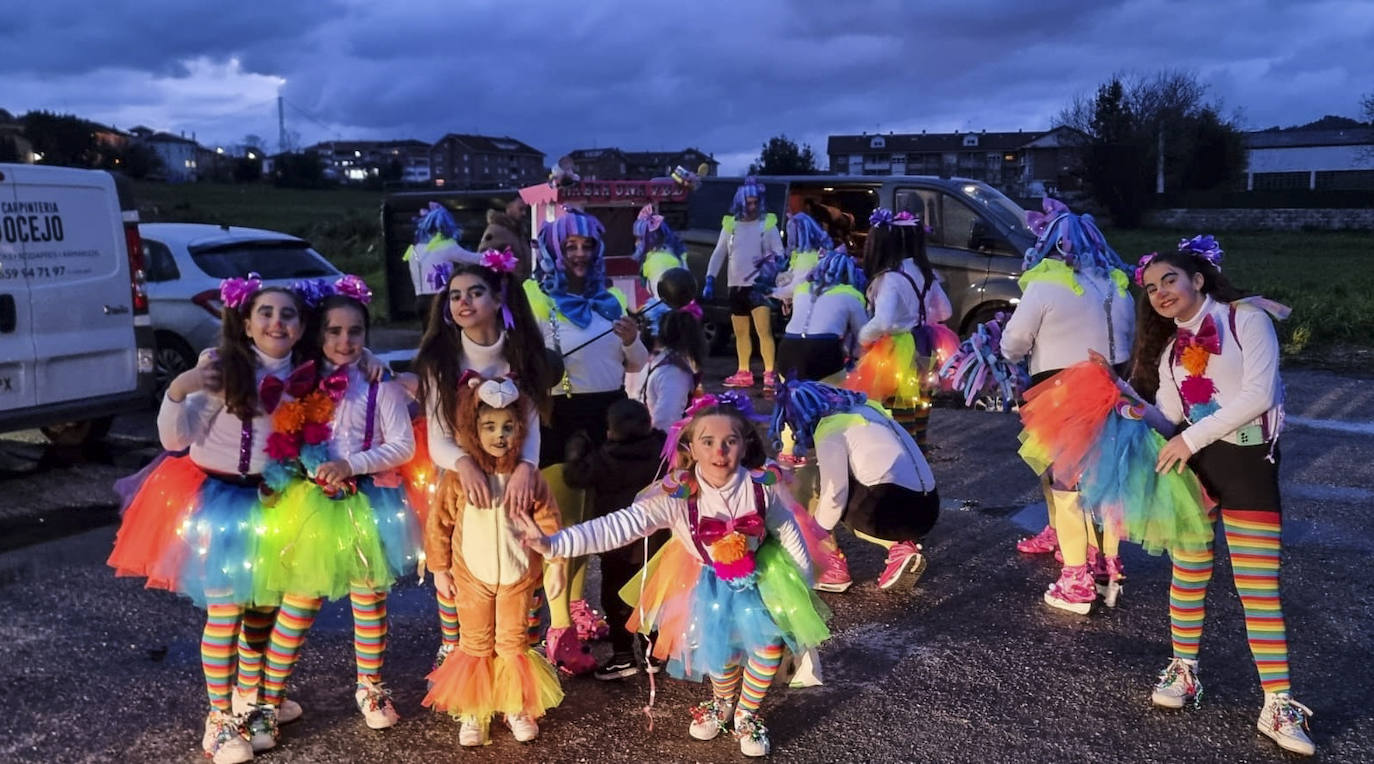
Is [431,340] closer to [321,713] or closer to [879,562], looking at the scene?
[321,713]

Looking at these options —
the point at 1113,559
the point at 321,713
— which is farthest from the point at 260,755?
the point at 1113,559

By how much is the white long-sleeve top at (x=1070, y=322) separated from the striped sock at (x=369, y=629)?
9.56 feet

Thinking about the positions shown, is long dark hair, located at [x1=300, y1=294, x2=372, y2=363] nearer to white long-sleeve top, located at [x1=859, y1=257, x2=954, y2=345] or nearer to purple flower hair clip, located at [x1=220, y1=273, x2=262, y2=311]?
purple flower hair clip, located at [x1=220, y1=273, x2=262, y2=311]

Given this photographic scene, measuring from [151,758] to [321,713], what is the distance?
0.55m

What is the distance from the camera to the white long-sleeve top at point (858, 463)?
182 inches

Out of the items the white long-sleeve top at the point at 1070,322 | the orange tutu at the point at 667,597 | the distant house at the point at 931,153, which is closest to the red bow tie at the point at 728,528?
the orange tutu at the point at 667,597

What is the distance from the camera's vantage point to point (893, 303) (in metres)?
6.20

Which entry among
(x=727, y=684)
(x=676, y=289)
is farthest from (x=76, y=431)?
(x=727, y=684)

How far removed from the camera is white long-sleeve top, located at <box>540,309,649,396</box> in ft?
14.3

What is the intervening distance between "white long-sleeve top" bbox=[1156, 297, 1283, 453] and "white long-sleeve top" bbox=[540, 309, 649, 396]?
209 cm

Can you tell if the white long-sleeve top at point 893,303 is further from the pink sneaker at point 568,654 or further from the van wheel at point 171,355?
the van wheel at point 171,355

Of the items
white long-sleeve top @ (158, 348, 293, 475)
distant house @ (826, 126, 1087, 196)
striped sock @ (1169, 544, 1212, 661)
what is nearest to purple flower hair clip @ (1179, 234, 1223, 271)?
striped sock @ (1169, 544, 1212, 661)

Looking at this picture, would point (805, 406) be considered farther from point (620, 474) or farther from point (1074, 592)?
point (1074, 592)

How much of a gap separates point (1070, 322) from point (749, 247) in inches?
246
